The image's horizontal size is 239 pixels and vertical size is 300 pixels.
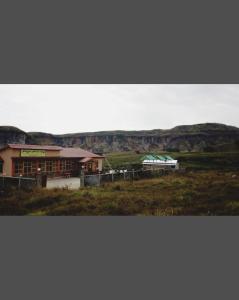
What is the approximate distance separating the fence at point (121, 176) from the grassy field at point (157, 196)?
18 centimetres

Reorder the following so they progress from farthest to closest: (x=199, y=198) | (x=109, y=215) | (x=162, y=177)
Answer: (x=162, y=177) → (x=199, y=198) → (x=109, y=215)

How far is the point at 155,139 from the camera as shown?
31.0ft

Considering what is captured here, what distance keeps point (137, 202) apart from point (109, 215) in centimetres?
92

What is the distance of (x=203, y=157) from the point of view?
31.7 ft

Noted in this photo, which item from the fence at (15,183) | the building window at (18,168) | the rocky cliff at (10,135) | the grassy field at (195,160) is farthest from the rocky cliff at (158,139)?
the fence at (15,183)

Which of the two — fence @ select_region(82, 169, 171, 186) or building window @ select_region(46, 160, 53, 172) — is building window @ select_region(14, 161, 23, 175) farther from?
fence @ select_region(82, 169, 171, 186)

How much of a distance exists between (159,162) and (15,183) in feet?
14.9

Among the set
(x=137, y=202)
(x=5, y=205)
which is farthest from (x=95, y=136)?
(x=5, y=205)

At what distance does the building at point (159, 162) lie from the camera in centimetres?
972

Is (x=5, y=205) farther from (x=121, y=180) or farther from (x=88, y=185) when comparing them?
(x=121, y=180)

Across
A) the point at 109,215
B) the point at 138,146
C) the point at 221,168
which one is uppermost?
the point at 138,146

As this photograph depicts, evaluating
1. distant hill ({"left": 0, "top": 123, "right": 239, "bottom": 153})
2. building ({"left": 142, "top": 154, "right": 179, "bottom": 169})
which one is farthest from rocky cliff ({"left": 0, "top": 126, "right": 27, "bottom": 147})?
building ({"left": 142, "top": 154, "right": 179, "bottom": 169})

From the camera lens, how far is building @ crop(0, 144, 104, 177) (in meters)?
8.94

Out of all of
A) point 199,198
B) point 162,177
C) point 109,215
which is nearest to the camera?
point 109,215
